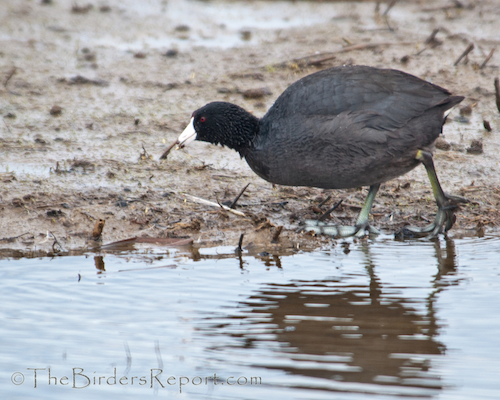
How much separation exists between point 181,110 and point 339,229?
2790 mm

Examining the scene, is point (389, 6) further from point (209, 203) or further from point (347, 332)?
point (347, 332)

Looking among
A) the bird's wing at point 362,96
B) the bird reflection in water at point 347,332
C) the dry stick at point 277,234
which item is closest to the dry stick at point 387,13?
the bird's wing at point 362,96

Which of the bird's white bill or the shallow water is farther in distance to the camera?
the bird's white bill

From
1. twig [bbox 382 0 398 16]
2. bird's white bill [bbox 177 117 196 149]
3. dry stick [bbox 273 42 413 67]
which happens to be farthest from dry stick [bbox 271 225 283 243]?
twig [bbox 382 0 398 16]

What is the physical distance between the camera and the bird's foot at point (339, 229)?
4672mm

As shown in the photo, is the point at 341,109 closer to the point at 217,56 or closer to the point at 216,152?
the point at 216,152

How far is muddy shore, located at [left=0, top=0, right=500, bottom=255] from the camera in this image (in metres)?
4.85

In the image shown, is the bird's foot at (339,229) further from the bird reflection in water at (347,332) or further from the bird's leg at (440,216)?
the bird reflection in water at (347,332)

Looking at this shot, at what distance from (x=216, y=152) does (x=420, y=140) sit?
2.24 meters

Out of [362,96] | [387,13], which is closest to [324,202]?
[362,96]

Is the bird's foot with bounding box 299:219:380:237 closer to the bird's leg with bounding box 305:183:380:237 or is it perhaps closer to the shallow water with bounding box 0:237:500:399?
the bird's leg with bounding box 305:183:380:237

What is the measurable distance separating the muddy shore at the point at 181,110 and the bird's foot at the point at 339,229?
0.22 feet

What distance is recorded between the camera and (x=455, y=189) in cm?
548

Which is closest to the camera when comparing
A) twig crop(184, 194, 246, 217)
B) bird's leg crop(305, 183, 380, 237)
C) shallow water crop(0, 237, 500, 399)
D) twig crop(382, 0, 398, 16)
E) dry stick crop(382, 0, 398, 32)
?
shallow water crop(0, 237, 500, 399)
